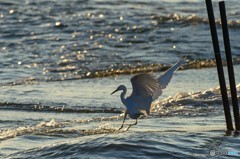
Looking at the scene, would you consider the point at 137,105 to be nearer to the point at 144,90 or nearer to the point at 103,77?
→ the point at 144,90

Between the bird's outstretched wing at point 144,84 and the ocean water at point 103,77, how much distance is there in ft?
1.52

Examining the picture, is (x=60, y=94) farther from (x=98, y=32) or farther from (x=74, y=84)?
(x=98, y=32)

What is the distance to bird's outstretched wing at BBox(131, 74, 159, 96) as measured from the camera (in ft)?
32.0

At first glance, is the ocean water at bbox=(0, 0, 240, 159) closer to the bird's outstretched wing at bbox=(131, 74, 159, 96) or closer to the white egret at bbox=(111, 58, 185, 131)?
the white egret at bbox=(111, 58, 185, 131)

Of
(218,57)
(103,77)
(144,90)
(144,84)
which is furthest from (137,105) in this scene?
(103,77)

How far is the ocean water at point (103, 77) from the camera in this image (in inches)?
361

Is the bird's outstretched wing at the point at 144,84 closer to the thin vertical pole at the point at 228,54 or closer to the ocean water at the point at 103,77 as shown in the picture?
the ocean water at the point at 103,77

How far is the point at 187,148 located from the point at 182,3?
611 inches

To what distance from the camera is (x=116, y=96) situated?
1312 cm

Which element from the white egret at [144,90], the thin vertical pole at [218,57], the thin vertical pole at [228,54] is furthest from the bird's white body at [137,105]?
the thin vertical pole at [228,54]

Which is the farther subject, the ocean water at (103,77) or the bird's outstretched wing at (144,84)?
the bird's outstretched wing at (144,84)

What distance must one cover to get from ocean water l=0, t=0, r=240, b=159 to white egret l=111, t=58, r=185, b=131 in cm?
26

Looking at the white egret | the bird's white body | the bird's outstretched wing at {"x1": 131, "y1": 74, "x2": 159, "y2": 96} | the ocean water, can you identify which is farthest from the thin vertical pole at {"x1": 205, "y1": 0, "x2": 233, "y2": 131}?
the bird's white body

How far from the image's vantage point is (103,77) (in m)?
15.3
